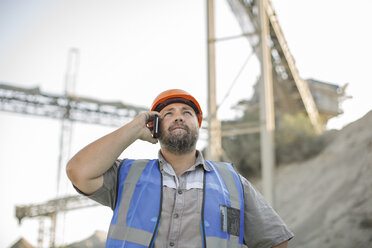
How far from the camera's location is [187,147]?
2.77m

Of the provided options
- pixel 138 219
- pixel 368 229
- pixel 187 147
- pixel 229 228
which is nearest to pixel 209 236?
pixel 229 228

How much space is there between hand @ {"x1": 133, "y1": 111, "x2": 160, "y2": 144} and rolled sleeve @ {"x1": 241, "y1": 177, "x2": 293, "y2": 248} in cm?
90

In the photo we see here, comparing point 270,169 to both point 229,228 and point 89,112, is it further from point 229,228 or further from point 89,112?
point 89,112

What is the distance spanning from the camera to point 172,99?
9.66ft

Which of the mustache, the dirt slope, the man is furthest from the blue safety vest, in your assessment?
the dirt slope

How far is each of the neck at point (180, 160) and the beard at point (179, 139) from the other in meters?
0.05

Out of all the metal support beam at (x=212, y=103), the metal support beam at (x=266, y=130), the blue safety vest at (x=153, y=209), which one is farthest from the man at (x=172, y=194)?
the metal support beam at (x=212, y=103)

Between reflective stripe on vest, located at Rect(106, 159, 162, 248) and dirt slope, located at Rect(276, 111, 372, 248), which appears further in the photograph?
dirt slope, located at Rect(276, 111, 372, 248)

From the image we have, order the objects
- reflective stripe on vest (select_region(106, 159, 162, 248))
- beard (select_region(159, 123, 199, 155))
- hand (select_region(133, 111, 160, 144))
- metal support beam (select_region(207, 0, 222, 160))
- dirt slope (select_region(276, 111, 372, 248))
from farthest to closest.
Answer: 1. metal support beam (select_region(207, 0, 222, 160))
2. dirt slope (select_region(276, 111, 372, 248))
3. beard (select_region(159, 123, 199, 155))
4. hand (select_region(133, 111, 160, 144))
5. reflective stripe on vest (select_region(106, 159, 162, 248))

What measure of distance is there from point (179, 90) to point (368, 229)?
4.29 metres

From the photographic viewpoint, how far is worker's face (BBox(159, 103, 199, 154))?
2746 mm

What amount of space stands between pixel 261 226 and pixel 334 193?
7440mm

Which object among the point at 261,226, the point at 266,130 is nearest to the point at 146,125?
the point at 261,226

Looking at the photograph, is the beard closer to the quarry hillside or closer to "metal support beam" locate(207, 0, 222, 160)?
the quarry hillside
